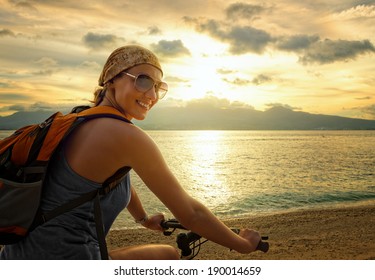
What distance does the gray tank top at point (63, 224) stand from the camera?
74.4 inches

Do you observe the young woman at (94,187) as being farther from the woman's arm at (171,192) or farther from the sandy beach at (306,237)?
the sandy beach at (306,237)

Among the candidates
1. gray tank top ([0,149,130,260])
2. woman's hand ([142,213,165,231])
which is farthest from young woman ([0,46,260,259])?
woman's hand ([142,213,165,231])

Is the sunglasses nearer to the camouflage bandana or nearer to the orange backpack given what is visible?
the camouflage bandana

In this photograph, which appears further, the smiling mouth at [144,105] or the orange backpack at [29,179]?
the smiling mouth at [144,105]

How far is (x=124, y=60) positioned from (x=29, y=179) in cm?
91

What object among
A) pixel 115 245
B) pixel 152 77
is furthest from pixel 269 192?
pixel 152 77

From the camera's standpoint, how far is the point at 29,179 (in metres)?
1.85

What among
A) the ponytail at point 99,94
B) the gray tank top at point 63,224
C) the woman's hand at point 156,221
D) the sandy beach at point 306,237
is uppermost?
the ponytail at point 99,94

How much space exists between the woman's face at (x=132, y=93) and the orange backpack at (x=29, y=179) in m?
0.39

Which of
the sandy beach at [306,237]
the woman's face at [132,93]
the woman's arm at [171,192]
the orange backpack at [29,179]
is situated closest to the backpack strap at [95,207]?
the orange backpack at [29,179]

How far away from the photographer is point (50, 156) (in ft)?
6.01
